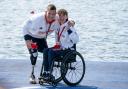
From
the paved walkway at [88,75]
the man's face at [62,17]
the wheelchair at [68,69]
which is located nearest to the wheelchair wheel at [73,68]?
the wheelchair at [68,69]

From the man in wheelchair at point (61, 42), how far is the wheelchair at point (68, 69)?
85mm

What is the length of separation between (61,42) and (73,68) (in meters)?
0.52

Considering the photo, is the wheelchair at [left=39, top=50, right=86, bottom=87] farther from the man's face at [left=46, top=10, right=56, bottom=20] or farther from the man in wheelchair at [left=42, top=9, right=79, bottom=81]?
the man's face at [left=46, top=10, right=56, bottom=20]

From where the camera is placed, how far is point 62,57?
10.1 meters

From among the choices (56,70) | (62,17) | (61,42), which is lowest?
(56,70)

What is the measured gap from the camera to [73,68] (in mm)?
10359

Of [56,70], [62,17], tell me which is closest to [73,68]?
[56,70]

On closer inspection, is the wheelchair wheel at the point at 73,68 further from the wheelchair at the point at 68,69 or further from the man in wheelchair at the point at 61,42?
the man in wheelchair at the point at 61,42

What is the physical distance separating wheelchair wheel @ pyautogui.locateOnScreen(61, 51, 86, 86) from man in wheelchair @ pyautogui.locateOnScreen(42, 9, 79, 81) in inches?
5.2

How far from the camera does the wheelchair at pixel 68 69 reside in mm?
10023

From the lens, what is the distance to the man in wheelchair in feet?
32.8

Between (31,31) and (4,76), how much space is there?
1245 mm

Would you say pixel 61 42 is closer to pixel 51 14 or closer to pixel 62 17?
pixel 62 17

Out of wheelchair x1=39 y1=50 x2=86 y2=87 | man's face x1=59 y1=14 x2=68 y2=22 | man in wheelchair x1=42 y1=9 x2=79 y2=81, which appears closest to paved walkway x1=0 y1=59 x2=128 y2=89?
wheelchair x1=39 y1=50 x2=86 y2=87
